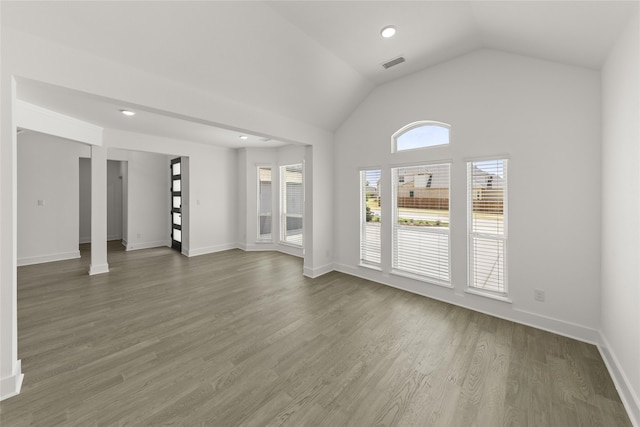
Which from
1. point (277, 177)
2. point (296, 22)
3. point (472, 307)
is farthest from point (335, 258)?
point (296, 22)

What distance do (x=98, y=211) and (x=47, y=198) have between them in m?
2.00

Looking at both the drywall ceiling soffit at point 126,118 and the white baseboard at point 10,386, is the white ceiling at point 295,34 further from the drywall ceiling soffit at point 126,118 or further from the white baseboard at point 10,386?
the white baseboard at point 10,386

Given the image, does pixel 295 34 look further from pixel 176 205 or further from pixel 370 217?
pixel 176 205

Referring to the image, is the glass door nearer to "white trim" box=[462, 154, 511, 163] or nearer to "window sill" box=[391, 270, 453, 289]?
"window sill" box=[391, 270, 453, 289]

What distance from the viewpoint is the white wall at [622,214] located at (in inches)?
68.6

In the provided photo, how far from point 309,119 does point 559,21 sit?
10.2 ft

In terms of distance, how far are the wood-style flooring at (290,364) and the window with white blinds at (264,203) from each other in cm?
320

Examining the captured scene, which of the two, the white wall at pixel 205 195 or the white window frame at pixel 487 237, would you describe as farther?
the white wall at pixel 205 195

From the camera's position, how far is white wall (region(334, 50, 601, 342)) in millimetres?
2559

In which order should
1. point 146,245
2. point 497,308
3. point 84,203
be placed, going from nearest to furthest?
point 497,308
point 146,245
point 84,203

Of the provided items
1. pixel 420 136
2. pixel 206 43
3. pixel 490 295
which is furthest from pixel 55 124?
pixel 490 295

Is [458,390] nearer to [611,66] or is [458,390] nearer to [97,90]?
[611,66]

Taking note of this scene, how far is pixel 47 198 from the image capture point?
5.48m

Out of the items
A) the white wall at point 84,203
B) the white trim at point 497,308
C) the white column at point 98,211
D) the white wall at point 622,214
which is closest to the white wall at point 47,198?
the white column at point 98,211
